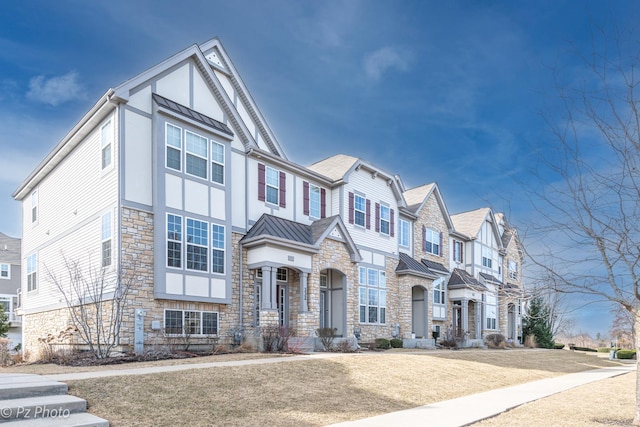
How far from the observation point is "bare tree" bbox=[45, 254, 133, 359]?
15.2m

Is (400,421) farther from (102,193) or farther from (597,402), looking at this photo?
(102,193)

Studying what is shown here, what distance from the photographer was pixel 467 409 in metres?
10.7

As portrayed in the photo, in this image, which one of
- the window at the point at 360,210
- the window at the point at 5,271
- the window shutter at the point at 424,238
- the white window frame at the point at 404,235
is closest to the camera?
the window at the point at 360,210

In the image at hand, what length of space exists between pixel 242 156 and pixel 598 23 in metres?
14.6

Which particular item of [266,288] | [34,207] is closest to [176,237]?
[266,288]

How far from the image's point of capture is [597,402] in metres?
12.4

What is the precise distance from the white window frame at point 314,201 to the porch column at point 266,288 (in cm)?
505

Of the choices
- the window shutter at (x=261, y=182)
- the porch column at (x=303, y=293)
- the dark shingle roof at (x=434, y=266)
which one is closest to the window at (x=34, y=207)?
the window shutter at (x=261, y=182)

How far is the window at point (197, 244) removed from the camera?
1753 centimetres

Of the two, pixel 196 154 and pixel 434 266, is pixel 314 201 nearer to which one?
pixel 196 154

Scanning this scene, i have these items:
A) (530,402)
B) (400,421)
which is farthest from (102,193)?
(530,402)

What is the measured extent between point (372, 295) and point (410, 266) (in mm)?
3428

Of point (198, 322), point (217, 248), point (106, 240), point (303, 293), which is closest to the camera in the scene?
point (106, 240)

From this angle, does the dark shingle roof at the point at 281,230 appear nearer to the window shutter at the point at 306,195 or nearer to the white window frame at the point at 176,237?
the window shutter at the point at 306,195
